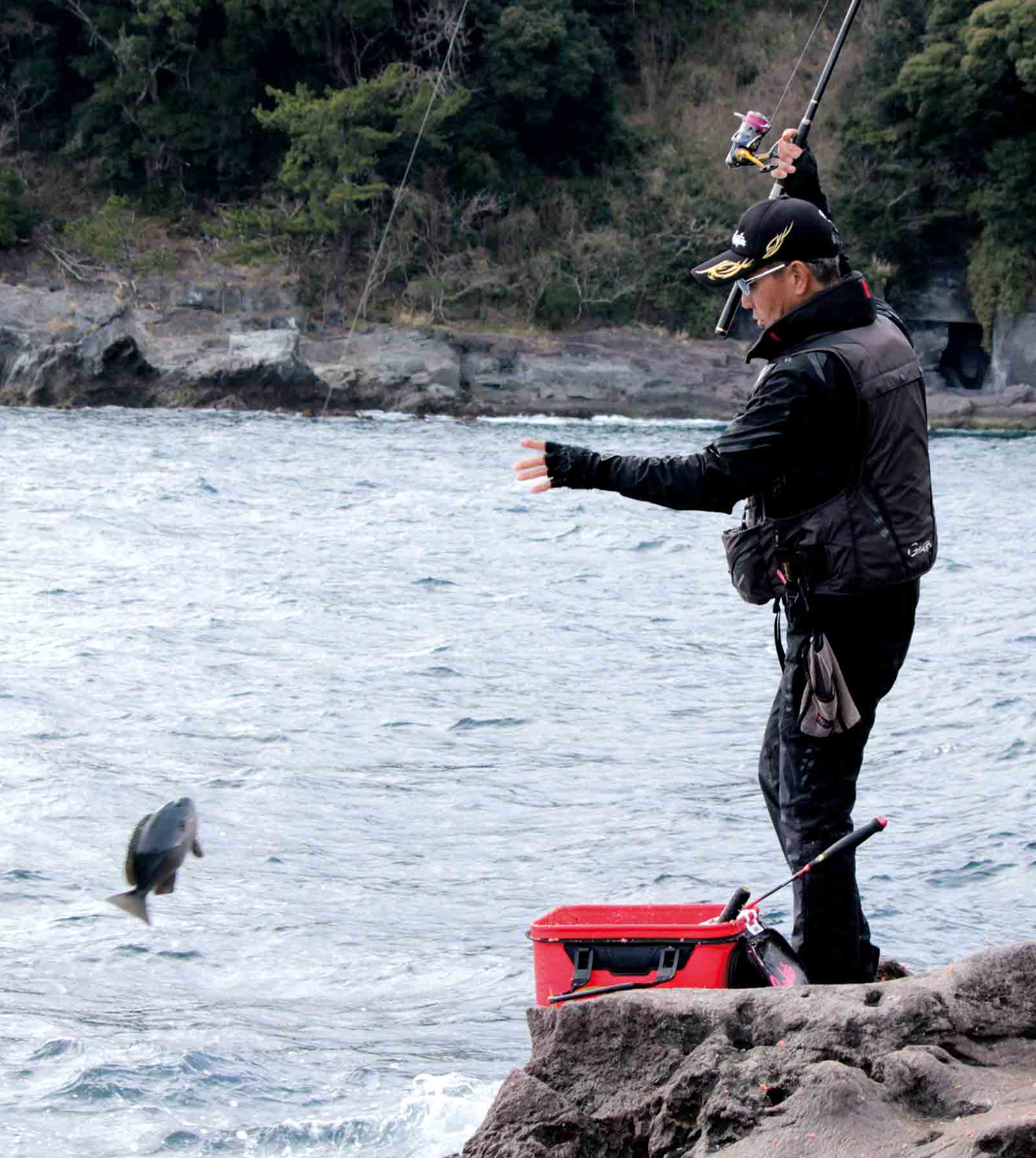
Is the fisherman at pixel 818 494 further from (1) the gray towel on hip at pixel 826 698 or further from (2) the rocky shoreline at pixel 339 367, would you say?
(2) the rocky shoreline at pixel 339 367

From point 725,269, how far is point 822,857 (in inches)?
51.6

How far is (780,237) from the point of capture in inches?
137

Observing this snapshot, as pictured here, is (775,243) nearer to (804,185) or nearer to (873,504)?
(873,504)

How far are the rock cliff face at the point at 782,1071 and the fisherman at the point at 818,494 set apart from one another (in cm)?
55

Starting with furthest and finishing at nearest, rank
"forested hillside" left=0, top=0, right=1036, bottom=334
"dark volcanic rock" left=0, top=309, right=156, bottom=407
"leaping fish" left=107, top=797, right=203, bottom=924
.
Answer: "forested hillside" left=0, top=0, right=1036, bottom=334, "dark volcanic rock" left=0, top=309, right=156, bottom=407, "leaping fish" left=107, top=797, right=203, bottom=924

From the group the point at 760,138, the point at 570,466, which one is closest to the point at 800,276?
the point at 570,466

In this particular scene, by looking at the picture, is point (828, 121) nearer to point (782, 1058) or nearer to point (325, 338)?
point (325, 338)

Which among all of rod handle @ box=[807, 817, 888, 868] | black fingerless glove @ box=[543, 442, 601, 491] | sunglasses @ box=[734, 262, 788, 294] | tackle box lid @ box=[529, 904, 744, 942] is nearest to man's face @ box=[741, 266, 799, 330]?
sunglasses @ box=[734, 262, 788, 294]

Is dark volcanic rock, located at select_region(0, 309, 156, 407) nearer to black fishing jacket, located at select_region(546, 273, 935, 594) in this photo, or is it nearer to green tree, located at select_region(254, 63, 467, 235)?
green tree, located at select_region(254, 63, 467, 235)

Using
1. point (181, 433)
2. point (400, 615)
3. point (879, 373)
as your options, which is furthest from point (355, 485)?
point (879, 373)

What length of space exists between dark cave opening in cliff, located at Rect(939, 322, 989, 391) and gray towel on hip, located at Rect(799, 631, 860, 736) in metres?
37.4

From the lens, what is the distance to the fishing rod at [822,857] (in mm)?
3312

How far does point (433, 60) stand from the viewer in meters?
40.6

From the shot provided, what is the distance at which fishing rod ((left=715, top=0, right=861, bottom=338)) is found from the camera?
4841mm
